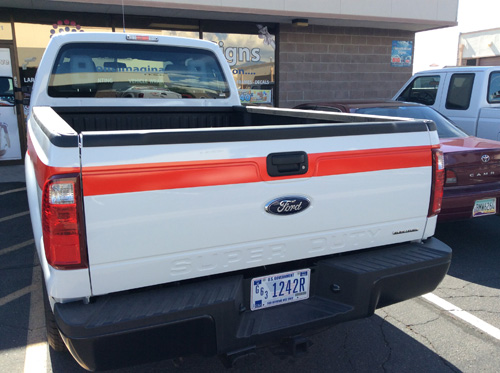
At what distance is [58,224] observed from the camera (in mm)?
1906

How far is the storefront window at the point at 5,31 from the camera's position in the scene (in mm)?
8766

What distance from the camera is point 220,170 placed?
211 centimetres

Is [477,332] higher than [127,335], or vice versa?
[127,335]

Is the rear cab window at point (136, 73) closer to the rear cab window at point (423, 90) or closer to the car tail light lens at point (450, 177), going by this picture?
the car tail light lens at point (450, 177)

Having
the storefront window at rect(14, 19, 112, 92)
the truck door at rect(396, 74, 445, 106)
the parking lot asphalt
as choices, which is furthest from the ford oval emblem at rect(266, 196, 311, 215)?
the storefront window at rect(14, 19, 112, 92)

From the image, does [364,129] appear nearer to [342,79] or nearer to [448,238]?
[448,238]

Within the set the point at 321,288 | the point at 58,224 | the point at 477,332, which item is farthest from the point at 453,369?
the point at 58,224

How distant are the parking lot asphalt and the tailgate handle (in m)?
1.04

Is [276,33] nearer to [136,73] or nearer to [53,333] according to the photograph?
[136,73]

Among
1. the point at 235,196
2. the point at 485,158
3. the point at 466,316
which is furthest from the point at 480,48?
the point at 235,196

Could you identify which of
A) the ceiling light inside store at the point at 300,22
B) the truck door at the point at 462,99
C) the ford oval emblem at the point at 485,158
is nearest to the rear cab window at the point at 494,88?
the truck door at the point at 462,99

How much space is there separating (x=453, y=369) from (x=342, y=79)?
9545 millimetres

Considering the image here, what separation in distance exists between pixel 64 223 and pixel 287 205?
1.07 meters

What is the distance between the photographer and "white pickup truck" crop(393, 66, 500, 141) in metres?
7.01
